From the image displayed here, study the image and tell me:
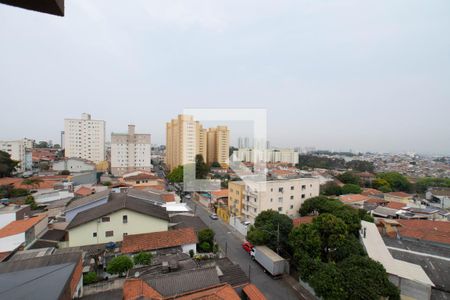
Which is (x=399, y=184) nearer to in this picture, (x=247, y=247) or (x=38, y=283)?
(x=247, y=247)

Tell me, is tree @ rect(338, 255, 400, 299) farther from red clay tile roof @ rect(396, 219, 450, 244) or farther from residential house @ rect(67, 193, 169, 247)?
residential house @ rect(67, 193, 169, 247)

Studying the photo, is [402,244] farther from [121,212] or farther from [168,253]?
[121,212]

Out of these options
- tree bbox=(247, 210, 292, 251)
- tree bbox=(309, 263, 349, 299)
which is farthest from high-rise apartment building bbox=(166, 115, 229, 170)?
tree bbox=(309, 263, 349, 299)

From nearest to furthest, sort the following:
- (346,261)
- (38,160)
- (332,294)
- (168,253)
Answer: (332,294) < (346,261) < (168,253) < (38,160)

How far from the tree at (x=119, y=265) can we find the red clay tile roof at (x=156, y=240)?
90 centimetres

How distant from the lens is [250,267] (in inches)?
384

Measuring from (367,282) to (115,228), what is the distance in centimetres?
1048

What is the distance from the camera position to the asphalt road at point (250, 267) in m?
8.11

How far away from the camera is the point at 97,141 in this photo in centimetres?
4003

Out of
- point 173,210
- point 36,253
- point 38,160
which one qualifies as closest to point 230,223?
point 173,210

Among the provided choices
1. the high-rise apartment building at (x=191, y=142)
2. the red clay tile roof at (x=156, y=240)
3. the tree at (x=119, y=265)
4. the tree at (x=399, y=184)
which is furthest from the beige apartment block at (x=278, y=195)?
the tree at (x=399, y=184)

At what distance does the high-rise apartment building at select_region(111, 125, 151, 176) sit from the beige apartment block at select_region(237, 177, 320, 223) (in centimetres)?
2412

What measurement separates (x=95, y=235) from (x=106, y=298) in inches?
156

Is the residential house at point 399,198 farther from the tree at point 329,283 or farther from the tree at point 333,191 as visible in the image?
the tree at point 329,283
